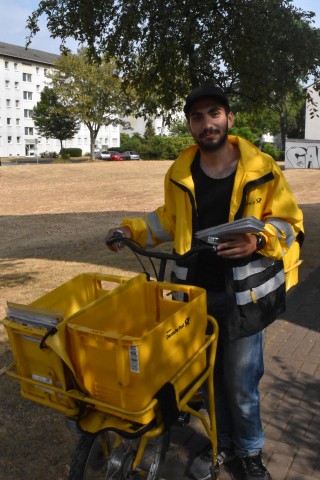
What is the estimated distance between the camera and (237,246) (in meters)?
2.36

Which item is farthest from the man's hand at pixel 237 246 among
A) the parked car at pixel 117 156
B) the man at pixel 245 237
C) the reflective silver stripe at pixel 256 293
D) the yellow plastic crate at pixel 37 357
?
the parked car at pixel 117 156

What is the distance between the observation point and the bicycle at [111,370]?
6.65ft

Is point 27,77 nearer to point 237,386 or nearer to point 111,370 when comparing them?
point 237,386

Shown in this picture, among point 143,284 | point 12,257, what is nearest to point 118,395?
point 143,284

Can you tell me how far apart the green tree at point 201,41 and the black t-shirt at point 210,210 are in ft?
17.4

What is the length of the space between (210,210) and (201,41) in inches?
231

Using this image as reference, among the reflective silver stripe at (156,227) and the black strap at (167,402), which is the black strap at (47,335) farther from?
the reflective silver stripe at (156,227)

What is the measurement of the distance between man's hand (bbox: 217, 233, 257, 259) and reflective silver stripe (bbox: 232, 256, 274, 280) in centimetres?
24

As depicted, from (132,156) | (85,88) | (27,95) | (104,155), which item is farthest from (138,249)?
(27,95)

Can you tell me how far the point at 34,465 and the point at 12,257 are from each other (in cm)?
757

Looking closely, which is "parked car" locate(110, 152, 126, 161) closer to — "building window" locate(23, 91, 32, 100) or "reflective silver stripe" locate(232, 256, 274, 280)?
"building window" locate(23, 91, 32, 100)

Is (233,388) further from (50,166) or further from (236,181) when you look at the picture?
(50,166)

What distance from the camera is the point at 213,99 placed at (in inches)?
104

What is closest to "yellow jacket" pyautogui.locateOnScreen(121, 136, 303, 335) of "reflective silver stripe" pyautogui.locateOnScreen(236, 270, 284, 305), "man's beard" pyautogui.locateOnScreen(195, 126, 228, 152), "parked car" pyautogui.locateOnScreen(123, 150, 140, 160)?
"reflective silver stripe" pyautogui.locateOnScreen(236, 270, 284, 305)
